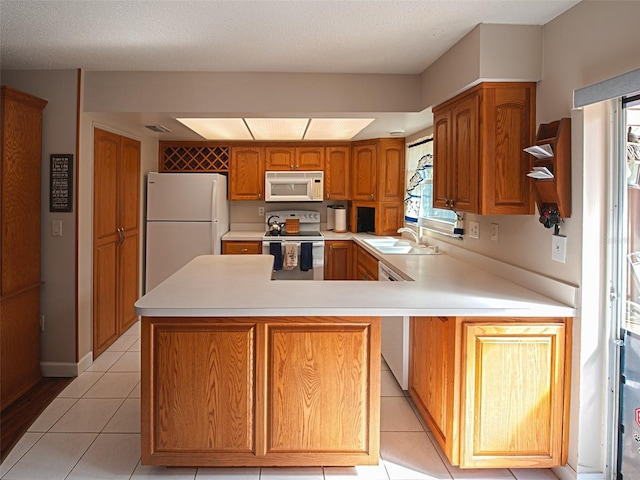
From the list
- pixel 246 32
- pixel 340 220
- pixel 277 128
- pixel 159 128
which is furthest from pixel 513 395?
pixel 340 220

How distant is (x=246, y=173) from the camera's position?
18.7 ft

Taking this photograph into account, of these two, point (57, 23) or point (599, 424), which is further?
point (57, 23)

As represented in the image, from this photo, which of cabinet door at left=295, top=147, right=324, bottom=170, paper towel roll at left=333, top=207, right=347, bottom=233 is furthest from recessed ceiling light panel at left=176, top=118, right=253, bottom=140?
paper towel roll at left=333, top=207, right=347, bottom=233

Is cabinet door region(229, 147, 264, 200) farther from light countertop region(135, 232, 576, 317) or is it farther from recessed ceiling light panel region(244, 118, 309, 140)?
light countertop region(135, 232, 576, 317)

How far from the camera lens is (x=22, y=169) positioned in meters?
3.29

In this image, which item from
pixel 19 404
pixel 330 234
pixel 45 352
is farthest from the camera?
pixel 330 234

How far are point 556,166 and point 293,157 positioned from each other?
375 cm

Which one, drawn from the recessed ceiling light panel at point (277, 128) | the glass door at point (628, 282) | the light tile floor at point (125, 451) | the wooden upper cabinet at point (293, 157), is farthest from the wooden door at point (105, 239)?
the glass door at point (628, 282)

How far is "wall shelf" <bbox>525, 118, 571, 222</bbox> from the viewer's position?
7.34 ft

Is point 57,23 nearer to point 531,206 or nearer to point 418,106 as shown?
point 418,106

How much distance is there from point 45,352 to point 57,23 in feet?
7.48

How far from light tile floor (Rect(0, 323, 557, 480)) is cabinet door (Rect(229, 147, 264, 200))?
285cm

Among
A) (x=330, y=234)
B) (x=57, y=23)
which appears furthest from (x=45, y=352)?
(x=330, y=234)

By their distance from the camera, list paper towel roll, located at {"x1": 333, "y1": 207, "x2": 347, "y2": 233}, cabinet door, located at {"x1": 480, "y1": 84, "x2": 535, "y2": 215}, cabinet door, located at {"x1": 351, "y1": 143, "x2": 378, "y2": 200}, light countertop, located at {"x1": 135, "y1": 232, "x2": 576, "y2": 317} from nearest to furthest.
Result: light countertop, located at {"x1": 135, "y1": 232, "x2": 576, "y2": 317}
cabinet door, located at {"x1": 480, "y1": 84, "x2": 535, "y2": 215}
cabinet door, located at {"x1": 351, "y1": 143, "x2": 378, "y2": 200}
paper towel roll, located at {"x1": 333, "y1": 207, "x2": 347, "y2": 233}
